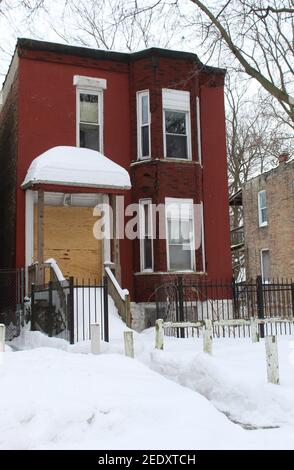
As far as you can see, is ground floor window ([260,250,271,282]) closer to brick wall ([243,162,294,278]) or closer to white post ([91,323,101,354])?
brick wall ([243,162,294,278])

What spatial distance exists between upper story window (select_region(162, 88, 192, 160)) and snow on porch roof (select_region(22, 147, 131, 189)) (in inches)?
112

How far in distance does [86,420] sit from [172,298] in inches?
387

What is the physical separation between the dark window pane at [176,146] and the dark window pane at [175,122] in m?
0.20

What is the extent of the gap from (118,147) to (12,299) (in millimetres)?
5727

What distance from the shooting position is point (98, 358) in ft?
27.5

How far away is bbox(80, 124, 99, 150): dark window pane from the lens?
17125mm

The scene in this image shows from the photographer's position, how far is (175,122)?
58.2 ft

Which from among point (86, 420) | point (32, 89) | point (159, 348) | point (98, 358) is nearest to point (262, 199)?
point (32, 89)

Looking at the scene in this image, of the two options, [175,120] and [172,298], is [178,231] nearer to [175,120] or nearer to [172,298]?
[172,298]

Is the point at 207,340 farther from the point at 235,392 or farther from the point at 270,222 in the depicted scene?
the point at 270,222

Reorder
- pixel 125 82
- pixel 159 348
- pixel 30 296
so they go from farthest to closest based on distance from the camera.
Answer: pixel 125 82
pixel 30 296
pixel 159 348

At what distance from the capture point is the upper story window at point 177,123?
687 inches

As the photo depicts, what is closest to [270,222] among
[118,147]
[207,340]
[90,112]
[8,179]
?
[118,147]

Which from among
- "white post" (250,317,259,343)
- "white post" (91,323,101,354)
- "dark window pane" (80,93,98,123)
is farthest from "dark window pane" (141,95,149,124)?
"white post" (91,323,101,354)
